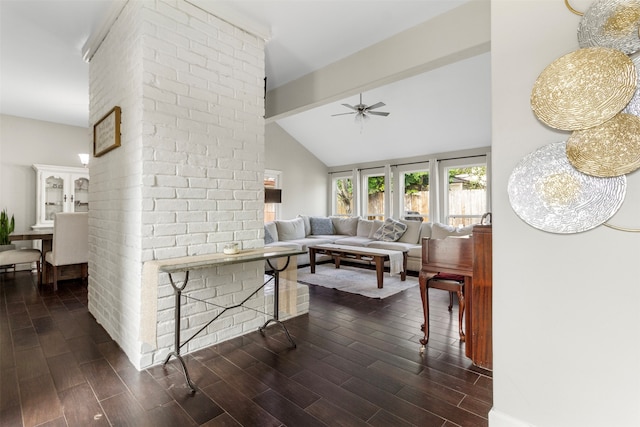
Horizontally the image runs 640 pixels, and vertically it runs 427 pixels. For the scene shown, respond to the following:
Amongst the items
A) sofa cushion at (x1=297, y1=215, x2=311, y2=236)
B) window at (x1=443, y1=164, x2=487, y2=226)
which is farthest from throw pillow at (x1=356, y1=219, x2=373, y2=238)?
window at (x1=443, y1=164, x2=487, y2=226)

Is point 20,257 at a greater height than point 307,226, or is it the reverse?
point 307,226

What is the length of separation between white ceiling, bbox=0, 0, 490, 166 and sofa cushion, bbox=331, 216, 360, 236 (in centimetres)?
179

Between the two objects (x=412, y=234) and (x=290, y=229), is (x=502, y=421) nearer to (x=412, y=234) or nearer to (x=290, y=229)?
(x=412, y=234)

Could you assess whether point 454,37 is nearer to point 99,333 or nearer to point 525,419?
point 525,419

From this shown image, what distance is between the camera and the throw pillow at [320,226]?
6977 mm

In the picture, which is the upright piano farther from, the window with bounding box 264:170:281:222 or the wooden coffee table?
the window with bounding box 264:170:281:222

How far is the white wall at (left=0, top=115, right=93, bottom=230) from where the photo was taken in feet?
15.7

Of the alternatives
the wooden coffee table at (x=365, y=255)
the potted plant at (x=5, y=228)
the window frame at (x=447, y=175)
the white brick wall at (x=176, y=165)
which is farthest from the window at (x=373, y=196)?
the potted plant at (x=5, y=228)

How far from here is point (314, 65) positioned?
334 centimetres

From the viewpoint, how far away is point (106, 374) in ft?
6.33

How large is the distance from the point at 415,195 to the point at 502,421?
5877 mm

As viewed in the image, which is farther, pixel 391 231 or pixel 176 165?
pixel 391 231

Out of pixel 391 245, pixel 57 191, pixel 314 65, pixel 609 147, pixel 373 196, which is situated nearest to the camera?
pixel 609 147

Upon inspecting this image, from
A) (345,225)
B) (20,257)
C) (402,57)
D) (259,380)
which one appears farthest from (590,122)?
(345,225)
